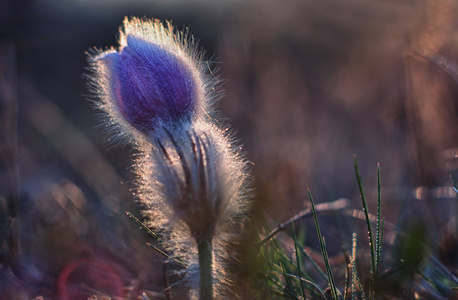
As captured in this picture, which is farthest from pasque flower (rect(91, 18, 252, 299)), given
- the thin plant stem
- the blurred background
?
the blurred background

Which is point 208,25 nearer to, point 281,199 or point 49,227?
point 281,199

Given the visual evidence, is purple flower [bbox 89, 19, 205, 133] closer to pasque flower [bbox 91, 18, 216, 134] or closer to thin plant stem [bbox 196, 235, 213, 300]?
pasque flower [bbox 91, 18, 216, 134]

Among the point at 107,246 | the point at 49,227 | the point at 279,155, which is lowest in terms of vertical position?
the point at 107,246

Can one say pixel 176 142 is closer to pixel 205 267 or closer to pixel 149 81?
pixel 149 81

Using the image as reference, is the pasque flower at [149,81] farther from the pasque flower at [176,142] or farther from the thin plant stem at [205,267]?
the thin plant stem at [205,267]

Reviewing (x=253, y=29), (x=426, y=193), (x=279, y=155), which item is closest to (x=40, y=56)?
(x=253, y=29)

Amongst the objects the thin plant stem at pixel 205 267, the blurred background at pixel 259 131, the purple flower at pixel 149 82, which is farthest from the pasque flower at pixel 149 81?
the blurred background at pixel 259 131

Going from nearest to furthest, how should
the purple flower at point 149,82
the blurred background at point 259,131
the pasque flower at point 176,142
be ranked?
the pasque flower at point 176,142 < the purple flower at point 149,82 < the blurred background at point 259,131
